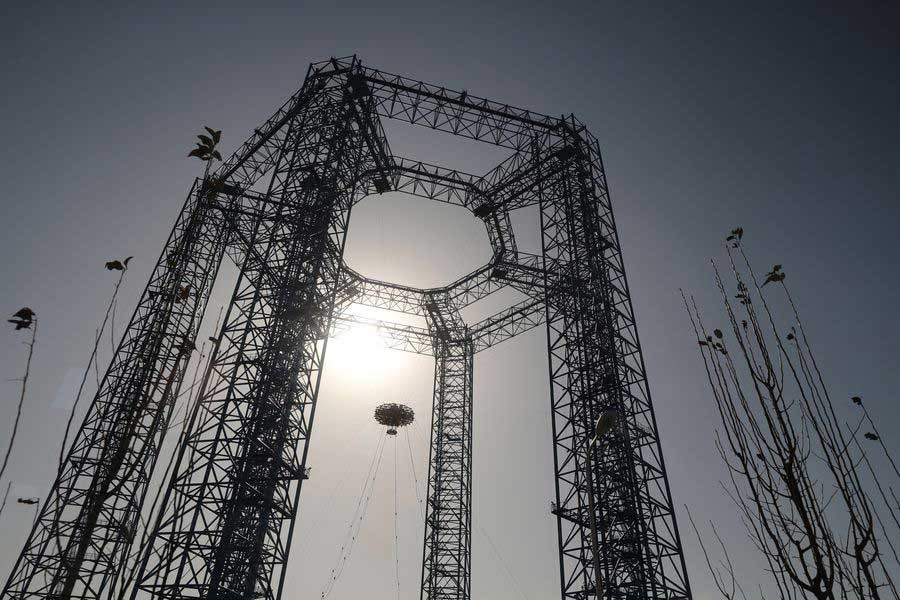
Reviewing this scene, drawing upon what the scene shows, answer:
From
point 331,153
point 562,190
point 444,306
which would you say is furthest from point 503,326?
point 331,153

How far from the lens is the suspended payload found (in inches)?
1178

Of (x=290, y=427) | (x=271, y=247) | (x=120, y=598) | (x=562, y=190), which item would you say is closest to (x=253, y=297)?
(x=271, y=247)

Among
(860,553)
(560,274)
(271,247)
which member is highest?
(560,274)

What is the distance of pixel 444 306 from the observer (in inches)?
1116

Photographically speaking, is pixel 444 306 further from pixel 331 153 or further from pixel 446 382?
pixel 331 153

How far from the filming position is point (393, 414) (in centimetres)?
2994

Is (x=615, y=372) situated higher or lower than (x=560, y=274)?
lower

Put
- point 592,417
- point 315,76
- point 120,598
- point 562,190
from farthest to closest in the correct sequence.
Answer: point 562,190, point 315,76, point 592,417, point 120,598

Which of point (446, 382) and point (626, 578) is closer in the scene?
point (626, 578)

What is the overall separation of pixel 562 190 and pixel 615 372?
23.3 ft

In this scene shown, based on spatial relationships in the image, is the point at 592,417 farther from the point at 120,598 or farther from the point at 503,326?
the point at 120,598

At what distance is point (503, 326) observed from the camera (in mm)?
28453

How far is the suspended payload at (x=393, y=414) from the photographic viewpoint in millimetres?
29923

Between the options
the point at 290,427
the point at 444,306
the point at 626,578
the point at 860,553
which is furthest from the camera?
the point at 444,306
